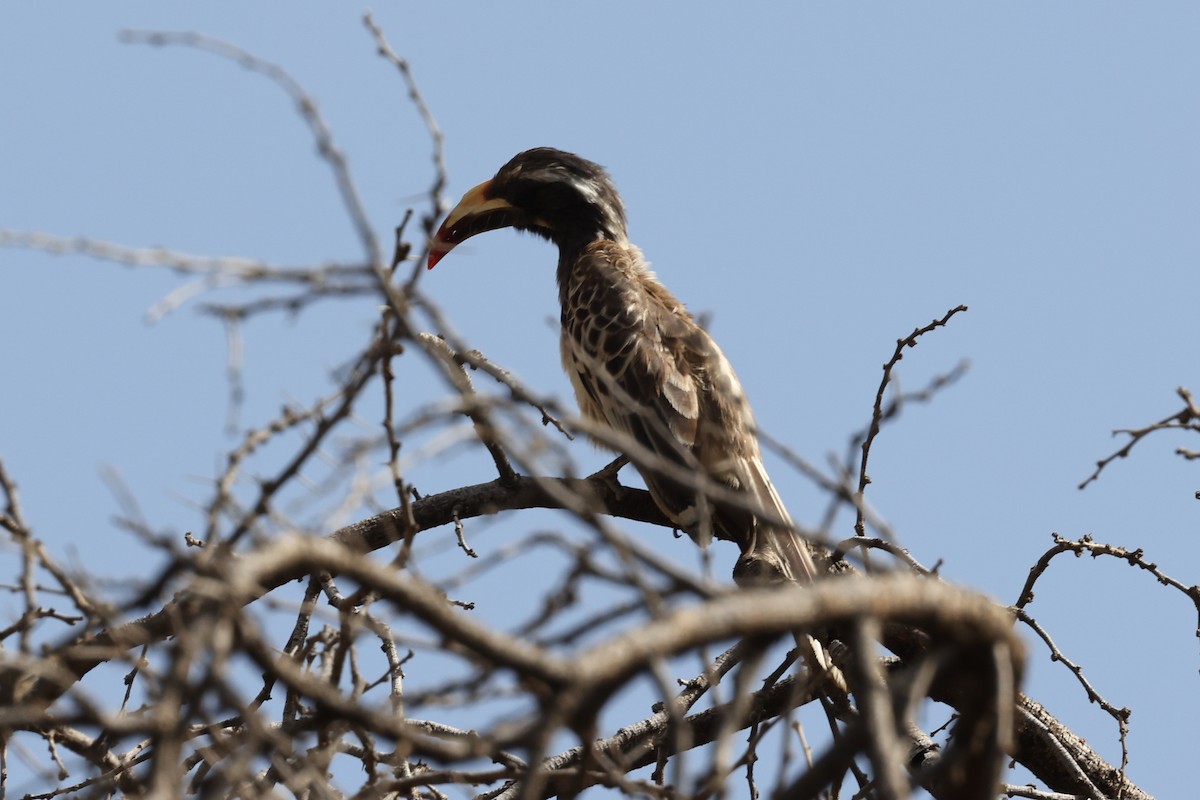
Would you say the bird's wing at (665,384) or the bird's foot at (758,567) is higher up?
the bird's wing at (665,384)

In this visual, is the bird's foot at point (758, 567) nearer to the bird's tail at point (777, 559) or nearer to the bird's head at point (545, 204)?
the bird's tail at point (777, 559)

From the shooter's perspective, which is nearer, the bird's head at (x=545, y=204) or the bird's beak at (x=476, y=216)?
the bird's head at (x=545, y=204)

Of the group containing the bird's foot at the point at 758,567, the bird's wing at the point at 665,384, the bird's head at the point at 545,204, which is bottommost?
the bird's foot at the point at 758,567

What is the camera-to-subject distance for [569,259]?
6195 mm

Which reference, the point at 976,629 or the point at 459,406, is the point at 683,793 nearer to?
the point at 976,629

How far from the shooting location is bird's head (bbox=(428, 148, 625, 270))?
628 cm

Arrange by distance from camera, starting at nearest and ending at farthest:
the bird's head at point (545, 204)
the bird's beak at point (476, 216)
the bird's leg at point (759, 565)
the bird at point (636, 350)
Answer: the bird's leg at point (759, 565) → the bird at point (636, 350) → the bird's head at point (545, 204) → the bird's beak at point (476, 216)

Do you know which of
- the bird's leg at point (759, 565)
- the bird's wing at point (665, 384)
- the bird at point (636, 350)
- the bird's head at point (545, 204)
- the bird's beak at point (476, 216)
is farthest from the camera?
the bird's beak at point (476, 216)

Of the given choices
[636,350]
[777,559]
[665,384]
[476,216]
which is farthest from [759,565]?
[476,216]

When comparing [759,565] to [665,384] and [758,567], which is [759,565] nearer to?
[758,567]

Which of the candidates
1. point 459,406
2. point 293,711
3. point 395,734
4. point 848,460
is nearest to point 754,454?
point 293,711

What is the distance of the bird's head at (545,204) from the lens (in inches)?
247

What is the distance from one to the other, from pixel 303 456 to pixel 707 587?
0.68 meters

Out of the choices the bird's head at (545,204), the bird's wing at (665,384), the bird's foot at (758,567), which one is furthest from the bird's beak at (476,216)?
the bird's foot at (758,567)
